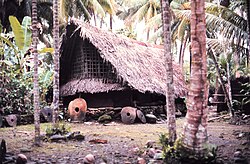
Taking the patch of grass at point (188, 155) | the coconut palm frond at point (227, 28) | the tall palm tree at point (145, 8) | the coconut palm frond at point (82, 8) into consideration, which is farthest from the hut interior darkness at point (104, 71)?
the tall palm tree at point (145, 8)

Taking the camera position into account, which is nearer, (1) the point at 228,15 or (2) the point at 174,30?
(1) the point at 228,15

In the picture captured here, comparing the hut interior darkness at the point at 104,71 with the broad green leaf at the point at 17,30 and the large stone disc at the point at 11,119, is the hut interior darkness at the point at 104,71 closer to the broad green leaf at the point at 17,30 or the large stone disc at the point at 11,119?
the large stone disc at the point at 11,119

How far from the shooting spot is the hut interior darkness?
11938mm

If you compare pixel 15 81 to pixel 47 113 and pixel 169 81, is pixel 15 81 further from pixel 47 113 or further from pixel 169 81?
pixel 169 81

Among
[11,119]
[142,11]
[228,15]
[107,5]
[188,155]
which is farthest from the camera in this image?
[142,11]

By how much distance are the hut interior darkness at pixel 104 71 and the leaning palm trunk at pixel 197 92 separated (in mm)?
7254

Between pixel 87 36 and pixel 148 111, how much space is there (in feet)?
14.1

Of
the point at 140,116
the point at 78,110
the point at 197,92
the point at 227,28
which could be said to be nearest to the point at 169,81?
Result: the point at 197,92

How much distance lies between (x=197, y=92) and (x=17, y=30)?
636cm

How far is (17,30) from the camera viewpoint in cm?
840

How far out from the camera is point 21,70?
11.4m

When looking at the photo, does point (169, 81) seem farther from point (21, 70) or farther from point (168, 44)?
point (21, 70)

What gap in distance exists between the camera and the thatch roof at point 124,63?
1186 centimetres

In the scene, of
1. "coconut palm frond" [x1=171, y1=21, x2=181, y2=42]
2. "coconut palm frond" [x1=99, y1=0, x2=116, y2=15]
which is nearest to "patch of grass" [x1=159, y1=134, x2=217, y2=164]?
"coconut palm frond" [x1=171, y1=21, x2=181, y2=42]
